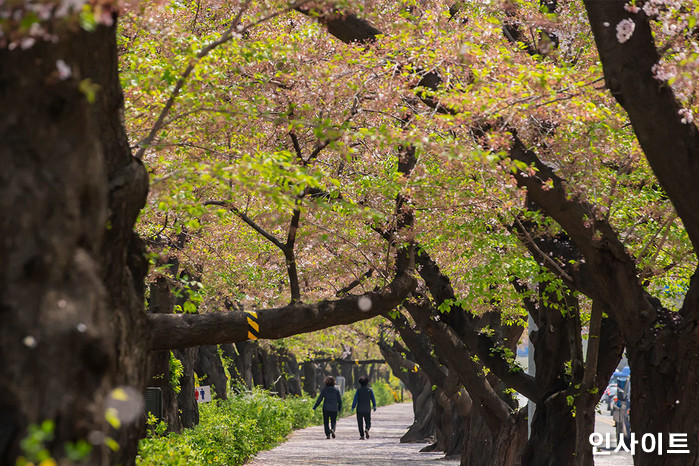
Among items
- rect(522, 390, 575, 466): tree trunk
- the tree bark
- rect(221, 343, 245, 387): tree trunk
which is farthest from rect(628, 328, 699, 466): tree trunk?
rect(221, 343, 245, 387): tree trunk

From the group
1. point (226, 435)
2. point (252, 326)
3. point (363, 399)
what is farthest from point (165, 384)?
point (363, 399)

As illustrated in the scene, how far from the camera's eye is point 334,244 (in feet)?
45.0

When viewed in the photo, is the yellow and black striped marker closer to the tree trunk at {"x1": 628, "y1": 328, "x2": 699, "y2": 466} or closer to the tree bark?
the tree trunk at {"x1": 628, "y1": 328, "x2": 699, "y2": 466}

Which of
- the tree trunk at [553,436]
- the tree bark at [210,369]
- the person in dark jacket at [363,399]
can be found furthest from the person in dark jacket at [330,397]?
the tree trunk at [553,436]

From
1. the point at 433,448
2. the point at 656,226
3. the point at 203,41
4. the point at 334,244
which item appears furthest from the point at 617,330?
the point at 433,448

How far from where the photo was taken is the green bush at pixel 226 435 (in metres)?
9.40

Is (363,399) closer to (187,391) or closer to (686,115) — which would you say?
(187,391)

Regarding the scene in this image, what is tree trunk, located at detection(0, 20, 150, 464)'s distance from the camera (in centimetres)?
371

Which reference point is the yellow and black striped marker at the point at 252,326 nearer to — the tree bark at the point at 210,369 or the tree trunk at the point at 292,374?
the tree bark at the point at 210,369

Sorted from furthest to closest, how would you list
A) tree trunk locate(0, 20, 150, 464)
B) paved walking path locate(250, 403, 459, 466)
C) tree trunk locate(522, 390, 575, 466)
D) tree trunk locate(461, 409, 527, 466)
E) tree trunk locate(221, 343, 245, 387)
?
tree trunk locate(221, 343, 245, 387) < paved walking path locate(250, 403, 459, 466) < tree trunk locate(461, 409, 527, 466) < tree trunk locate(522, 390, 575, 466) < tree trunk locate(0, 20, 150, 464)

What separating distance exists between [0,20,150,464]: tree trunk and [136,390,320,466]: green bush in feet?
13.2

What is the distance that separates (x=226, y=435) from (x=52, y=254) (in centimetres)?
1358

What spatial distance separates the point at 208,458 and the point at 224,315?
4.96 metres

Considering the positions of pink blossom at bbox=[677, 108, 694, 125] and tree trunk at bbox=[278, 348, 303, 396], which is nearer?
pink blossom at bbox=[677, 108, 694, 125]
